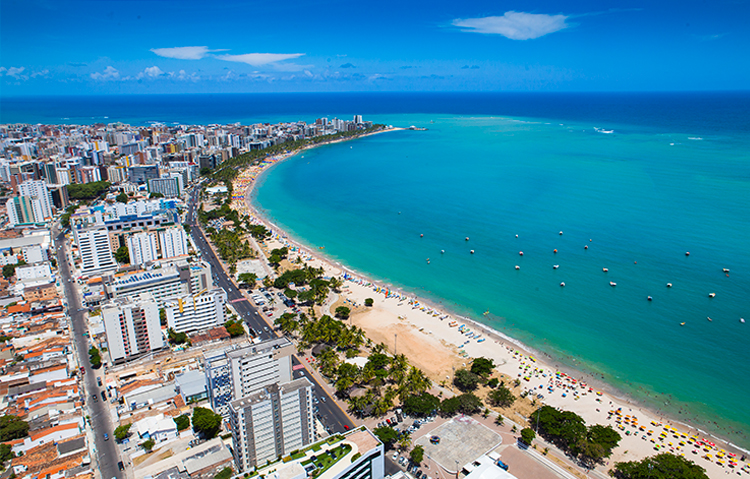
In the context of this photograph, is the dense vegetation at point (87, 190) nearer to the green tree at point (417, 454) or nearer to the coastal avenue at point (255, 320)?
the coastal avenue at point (255, 320)

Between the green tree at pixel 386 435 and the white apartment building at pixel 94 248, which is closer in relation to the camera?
the green tree at pixel 386 435

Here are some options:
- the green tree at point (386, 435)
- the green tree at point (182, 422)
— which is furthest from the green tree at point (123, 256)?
the green tree at point (386, 435)

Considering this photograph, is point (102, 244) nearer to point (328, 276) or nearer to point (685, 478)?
point (328, 276)

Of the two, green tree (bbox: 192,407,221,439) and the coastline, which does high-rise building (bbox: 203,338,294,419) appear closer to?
green tree (bbox: 192,407,221,439)

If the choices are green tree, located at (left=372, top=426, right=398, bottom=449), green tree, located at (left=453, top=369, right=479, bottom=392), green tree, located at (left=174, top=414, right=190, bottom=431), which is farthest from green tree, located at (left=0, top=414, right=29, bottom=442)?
green tree, located at (left=453, top=369, right=479, bottom=392)

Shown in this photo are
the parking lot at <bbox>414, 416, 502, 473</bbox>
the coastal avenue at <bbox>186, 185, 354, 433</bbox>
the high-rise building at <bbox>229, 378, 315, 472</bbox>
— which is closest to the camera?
the high-rise building at <bbox>229, 378, 315, 472</bbox>
